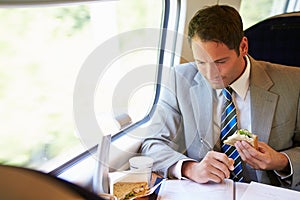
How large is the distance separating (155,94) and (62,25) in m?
0.54

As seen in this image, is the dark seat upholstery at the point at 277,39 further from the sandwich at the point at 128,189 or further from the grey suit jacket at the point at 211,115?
the sandwich at the point at 128,189

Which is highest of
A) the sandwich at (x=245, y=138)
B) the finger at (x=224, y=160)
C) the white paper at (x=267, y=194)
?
the sandwich at (x=245, y=138)

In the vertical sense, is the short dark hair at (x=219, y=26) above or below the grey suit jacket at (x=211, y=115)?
above

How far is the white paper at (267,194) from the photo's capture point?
1196mm

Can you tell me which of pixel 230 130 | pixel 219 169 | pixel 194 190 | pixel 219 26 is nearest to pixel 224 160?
pixel 219 169

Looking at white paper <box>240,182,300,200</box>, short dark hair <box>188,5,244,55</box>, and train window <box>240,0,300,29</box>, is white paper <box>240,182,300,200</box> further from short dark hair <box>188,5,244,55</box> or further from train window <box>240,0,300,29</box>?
train window <box>240,0,300,29</box>

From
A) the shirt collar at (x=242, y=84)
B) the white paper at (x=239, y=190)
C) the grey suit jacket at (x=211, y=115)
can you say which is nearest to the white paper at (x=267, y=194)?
the white paper at (x=239, y=190)

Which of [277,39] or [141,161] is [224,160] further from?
[277,39]

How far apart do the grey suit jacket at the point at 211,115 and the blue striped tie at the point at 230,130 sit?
0.04 metres

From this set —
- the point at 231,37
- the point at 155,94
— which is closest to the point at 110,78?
the point at 155,94

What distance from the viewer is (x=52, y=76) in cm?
134

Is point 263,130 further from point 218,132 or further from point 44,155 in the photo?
point 44,155

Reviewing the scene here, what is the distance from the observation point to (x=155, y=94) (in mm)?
1676

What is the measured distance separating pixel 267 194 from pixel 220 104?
48cm
